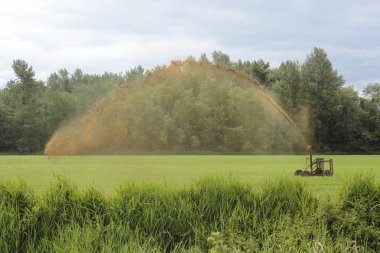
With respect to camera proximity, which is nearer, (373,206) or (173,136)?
(373,206)

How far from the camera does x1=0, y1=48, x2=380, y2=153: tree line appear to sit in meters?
65.8

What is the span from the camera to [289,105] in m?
67.2

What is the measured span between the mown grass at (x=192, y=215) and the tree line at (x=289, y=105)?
55.4 meters

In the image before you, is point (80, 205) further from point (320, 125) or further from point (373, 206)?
point (320, 125)

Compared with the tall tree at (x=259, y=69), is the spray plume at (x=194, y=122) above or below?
below

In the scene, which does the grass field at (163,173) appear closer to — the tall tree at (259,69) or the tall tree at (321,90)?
the tall tree at (321,90)

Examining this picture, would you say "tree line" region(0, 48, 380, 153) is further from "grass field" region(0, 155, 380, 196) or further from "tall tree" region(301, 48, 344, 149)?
"grass field" region(0, 155, 380, 196)

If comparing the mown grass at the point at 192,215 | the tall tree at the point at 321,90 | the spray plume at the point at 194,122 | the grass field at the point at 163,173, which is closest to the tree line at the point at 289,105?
the tall tree at the point at 321,90

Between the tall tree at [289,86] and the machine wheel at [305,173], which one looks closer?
the machine wheel at [305,173]

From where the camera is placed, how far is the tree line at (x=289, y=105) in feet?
216

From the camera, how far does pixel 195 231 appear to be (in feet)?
21.9

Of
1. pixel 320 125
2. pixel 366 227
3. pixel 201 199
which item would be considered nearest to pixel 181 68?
pixel 201 199

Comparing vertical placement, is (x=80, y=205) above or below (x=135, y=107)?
below

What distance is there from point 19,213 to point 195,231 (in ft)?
8.91
